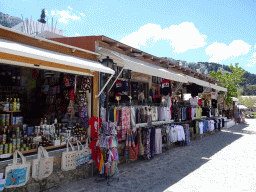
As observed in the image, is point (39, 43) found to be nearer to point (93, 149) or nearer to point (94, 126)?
point (94, 126)

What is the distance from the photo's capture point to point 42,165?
399 centimetres

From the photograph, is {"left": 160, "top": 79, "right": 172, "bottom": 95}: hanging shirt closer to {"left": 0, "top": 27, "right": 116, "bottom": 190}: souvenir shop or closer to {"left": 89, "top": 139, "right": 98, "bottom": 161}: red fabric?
{"left": 0, "top": 27, "right": 116, "bottom": 190}: souvenir shop

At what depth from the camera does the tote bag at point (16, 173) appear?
11.4ft

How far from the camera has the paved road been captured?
14.3 feet

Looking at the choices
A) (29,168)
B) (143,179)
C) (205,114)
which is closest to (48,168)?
(29,168)

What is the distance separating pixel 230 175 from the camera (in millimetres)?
5176

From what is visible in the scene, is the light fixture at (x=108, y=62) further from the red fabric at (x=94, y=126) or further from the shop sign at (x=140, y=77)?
the shop sign at (x=140, y=77)

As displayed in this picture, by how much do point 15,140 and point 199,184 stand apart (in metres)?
4.42

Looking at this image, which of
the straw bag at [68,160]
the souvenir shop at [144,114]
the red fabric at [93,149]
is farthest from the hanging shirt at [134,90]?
the straw bag at [68,160]

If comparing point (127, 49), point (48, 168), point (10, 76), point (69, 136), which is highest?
point (127, 49)

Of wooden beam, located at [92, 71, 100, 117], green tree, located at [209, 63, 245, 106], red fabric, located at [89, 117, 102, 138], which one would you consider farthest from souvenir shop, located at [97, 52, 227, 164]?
green tree, located at [209, 63, 245, 106]

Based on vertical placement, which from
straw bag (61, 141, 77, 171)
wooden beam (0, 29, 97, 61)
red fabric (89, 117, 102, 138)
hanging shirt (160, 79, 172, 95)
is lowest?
straw bag (61, 141, 77, 171)

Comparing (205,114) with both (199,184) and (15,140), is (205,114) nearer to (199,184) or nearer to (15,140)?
(199,184)

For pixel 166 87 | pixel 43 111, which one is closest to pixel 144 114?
pixel 166 87
